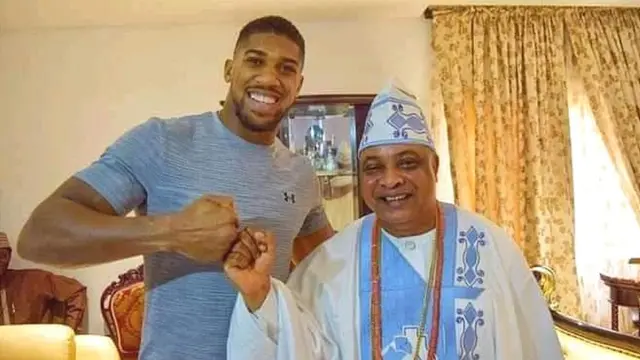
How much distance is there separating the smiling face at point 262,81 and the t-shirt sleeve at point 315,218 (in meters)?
0.22

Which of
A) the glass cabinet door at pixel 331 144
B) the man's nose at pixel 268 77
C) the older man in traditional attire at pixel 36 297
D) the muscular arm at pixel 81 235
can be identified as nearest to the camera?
the muscular arm at pixel 81 235

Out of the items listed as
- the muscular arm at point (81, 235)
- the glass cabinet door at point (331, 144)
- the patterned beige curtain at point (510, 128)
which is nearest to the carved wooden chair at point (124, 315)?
the glass cabinet door at point (331, 144)

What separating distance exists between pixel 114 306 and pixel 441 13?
2.55m

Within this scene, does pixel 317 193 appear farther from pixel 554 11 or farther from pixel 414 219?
pixel 554 11

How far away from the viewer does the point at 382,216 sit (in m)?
1.49

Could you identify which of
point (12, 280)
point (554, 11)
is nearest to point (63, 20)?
point (12, 280)

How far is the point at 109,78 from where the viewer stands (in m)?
4.27

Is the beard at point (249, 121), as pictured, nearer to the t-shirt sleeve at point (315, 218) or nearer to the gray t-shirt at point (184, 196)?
the gray t-shirt at point (184, 196)

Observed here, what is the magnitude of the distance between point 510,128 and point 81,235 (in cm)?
334

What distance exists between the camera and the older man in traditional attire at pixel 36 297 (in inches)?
154

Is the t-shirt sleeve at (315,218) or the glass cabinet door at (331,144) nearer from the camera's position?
the t-shirt sleeve at (315,218)

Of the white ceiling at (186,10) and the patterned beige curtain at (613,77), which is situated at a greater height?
the white ceiling at (186,10)

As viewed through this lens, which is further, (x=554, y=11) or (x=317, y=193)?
(x=554, y=11)

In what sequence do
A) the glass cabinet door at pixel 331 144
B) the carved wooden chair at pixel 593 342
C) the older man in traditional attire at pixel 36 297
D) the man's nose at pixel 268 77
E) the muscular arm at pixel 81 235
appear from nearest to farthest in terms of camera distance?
the muscular arm at pixel 81 235
the man's nose at pixel 268 77
the carved wooden chair at pixel 593 342
the glass cabinet door at pixel 331 144
the older man in traditional attire at pixel 36 297
